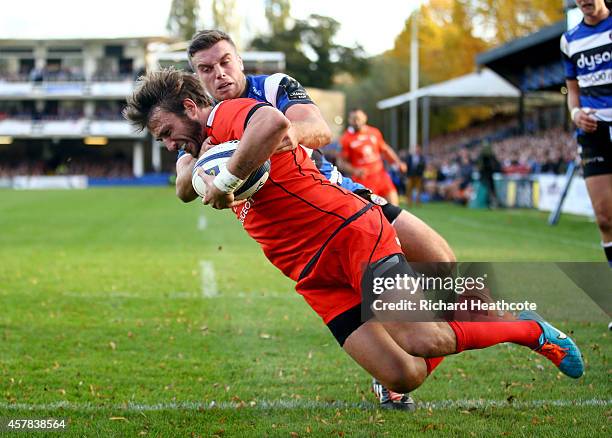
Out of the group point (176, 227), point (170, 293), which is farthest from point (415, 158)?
point (170, 293)

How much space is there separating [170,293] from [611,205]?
4762 mm

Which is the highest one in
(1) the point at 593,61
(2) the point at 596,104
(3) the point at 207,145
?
(1) the point at 593,61

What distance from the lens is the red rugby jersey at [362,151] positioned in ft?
46.0

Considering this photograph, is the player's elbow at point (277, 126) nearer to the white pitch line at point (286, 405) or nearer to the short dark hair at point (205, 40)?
the short dark hair at point (205, 40)

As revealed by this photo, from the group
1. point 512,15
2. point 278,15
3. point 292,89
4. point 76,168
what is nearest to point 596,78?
point 292,89

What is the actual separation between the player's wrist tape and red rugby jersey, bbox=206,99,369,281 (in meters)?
0.26

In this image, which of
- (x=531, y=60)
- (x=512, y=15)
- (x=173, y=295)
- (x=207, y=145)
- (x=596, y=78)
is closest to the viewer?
(x=207, y=145)

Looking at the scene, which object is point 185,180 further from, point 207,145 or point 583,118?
point 583,118

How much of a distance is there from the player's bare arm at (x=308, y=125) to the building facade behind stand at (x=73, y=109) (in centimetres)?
6062

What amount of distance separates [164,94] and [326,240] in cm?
111

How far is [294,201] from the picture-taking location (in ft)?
12.8

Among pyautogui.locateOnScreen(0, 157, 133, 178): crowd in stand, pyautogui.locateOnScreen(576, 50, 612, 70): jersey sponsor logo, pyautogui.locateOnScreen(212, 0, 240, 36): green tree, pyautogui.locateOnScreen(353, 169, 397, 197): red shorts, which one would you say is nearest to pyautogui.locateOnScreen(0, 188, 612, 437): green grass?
pyautogui.locateOnScreen(576, 50, 612, 70): jersey sponsor logo

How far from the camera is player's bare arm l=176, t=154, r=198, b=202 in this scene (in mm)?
4090

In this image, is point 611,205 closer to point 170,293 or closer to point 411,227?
point 411,227
